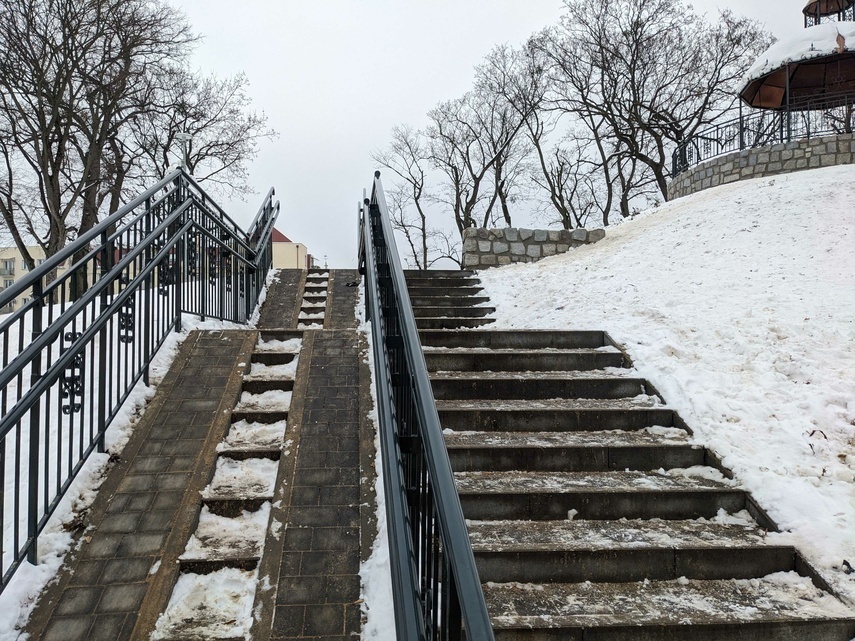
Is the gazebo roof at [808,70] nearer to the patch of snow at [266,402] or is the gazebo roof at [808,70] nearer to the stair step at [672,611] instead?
the stair step at [672,611]

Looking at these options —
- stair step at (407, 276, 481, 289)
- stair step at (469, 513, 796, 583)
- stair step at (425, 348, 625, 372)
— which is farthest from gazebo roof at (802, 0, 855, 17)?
stair step at (469, 513, 796, 583)

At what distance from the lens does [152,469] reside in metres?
2.95

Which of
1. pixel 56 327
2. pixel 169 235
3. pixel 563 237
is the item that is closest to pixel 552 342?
pixel 169 235

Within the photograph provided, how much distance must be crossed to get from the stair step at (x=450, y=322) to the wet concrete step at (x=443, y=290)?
1.15m

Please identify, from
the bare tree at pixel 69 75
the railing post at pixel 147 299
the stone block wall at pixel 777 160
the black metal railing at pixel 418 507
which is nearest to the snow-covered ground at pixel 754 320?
the stone block wall at pixel 777 160

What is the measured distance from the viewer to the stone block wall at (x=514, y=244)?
10.6 metres

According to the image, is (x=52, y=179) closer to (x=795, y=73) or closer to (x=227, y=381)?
(x=227, y=381)

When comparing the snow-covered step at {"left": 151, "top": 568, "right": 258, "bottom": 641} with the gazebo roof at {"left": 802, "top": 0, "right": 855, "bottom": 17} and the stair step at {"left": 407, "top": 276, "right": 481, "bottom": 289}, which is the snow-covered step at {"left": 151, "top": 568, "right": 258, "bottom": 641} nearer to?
the stair step at {"left": 407, "top": 276, "right": 481, "bottom": 289}

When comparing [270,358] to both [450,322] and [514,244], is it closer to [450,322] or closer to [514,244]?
[450,322]

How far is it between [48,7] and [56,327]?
45.6 feet

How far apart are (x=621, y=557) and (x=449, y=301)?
5.30 m

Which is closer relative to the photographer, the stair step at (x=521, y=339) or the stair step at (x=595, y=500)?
the stair step at (x=595, y=500)

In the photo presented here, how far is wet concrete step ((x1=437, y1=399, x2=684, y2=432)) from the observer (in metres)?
3.98

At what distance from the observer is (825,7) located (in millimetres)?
18281
